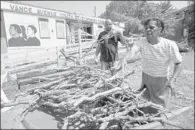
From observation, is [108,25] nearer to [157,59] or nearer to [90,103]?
[157,59]

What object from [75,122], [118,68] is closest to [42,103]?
[75,122]

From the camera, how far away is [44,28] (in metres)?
10.7

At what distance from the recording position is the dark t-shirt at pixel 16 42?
28.7 ft

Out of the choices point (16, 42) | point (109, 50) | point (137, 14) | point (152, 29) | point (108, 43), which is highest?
point (137, 14)

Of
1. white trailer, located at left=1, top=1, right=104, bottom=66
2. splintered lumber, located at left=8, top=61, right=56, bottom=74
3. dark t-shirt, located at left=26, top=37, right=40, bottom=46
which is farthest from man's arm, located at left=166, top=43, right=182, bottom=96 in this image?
dark t-shirt, located at left=26, top=37, right=40, bottom=46

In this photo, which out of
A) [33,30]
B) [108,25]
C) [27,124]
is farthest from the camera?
[33,30]

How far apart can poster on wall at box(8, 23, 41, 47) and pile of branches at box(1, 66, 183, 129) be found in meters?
7.76

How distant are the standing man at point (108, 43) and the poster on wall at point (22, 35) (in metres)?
6.69

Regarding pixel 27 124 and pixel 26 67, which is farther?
pixel 26 67

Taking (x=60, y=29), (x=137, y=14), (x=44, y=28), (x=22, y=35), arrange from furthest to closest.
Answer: (x=137, y=14)
(x=60, y=29)
(x=44, y=28)
(x=22, y=35)

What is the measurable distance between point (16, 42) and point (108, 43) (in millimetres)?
7074

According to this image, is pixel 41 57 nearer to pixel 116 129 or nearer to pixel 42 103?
pixel 42 103

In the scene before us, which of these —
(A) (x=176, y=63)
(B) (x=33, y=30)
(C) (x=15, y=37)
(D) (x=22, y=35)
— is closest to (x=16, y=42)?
(C) (x=15, y=37)

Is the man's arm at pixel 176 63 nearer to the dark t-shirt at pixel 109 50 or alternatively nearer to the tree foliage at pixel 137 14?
the dark t-shirt at pixel 109 50
